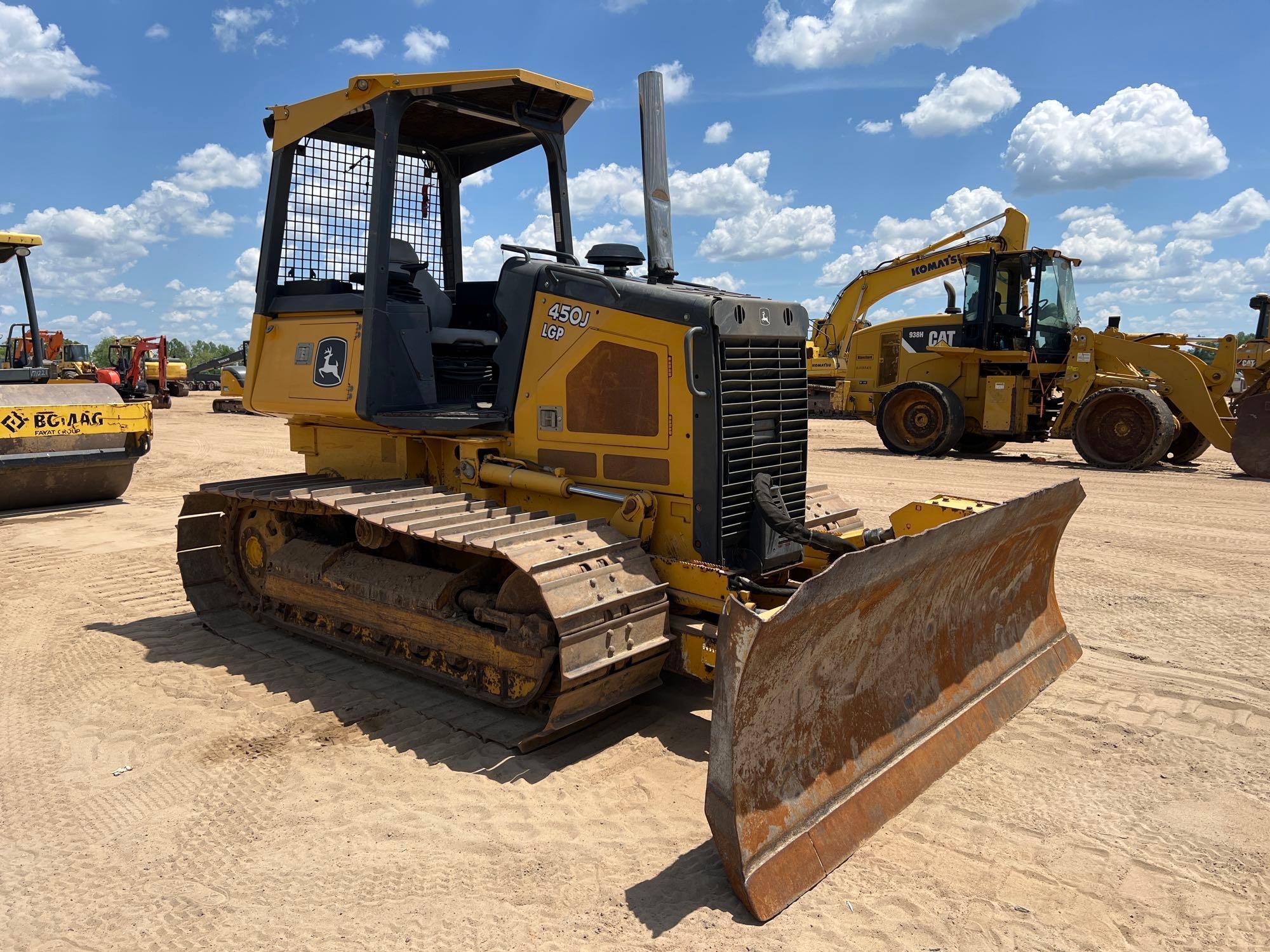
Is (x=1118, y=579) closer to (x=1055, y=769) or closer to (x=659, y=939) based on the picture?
(x=1055, y=769)

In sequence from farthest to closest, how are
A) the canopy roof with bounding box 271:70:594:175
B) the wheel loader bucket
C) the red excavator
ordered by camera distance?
the red excavator < the wheel loader bucket < the canopy roof with bounding box 271:70:594:175

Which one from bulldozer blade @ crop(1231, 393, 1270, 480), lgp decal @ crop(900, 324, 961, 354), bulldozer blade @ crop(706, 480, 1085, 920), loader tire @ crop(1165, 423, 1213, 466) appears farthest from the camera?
lgp decal @ crop(900, 324, 961, 354)

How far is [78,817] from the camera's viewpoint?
12.3 ft

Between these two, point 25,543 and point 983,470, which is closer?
point 25,543

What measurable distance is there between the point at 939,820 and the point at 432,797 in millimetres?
2088

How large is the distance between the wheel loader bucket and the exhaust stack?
841 centimetres

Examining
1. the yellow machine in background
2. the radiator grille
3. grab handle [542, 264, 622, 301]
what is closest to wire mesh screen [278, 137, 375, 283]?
grab handle [542, 264, 622, 301]

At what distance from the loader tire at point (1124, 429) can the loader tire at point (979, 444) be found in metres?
2.19

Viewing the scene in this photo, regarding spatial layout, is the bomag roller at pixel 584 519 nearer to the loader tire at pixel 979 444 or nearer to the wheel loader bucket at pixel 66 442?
the wheel loader bucket at pixel 66 442

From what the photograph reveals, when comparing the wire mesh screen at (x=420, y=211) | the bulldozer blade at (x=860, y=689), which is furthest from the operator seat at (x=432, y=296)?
the bulldozer blade at (x=860, y=689)

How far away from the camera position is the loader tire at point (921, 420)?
16266mm

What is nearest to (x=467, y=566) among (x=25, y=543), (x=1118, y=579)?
(x=1118, y=579)

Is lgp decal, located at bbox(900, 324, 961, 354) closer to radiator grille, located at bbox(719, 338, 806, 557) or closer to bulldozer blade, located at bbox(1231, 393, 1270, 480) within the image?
bulldozer blade, located at bbox(1231, 393, 1270, 480)

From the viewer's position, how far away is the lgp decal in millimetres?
17266
